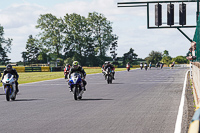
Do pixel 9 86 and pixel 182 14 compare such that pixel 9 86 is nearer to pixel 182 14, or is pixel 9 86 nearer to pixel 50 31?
pixel 182 14

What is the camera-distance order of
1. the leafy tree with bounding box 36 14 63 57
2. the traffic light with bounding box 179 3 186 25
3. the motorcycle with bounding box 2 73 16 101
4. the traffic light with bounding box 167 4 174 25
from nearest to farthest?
the motorcycle with bounding box 2 73 16 101 < the traffic light with bounding box 167 4 174 25 < the traffic light with bounding box 179 3 186 25 < the leafy tree with bounding box 36 14 63 57

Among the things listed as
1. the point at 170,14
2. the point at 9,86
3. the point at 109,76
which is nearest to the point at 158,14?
the point at 170,14

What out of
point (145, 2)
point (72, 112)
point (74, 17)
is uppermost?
point (74, 17)

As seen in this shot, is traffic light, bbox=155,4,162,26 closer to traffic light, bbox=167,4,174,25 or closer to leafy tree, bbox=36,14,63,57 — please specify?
traffic light, bbox=167,4,174,25

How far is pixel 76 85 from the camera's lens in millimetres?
14773

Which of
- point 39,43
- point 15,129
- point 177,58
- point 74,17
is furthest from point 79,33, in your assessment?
point 15,129

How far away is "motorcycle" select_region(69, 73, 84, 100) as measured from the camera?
48.2 feet

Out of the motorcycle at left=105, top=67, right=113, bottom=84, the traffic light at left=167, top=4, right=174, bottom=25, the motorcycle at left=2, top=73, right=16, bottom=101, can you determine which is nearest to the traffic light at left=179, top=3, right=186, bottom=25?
the traffic light at left=167, top=4, right=174, bottom=25

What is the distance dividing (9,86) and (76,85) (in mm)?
2502

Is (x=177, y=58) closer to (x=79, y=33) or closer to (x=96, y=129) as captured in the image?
(x=79, y=33)

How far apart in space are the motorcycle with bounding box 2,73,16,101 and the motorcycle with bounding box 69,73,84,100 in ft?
7.03

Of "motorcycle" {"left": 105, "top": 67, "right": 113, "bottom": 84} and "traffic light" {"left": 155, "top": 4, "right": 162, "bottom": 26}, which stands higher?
"traffic light" {"left": 155, "top": 4, "right": 162, "bottom": 26}

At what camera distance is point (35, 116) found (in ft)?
33.1

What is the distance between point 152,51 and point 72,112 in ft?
539
